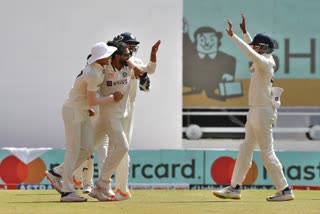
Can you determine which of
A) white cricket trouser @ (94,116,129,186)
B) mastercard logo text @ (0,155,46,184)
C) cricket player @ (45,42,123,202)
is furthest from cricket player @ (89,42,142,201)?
mastercard logo text @ (0,155,46,184)

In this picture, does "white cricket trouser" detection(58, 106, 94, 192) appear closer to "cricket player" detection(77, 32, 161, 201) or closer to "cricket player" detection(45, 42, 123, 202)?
"cricket player" detection(45, 42, 123, 202)

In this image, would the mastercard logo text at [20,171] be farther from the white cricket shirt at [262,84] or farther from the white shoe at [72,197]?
the white cricket shirt at [262,84]

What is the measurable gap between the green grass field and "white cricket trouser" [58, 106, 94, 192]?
1.03ft

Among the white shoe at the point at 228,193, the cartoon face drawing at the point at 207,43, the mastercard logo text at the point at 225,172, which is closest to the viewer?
the white shoe at the point at 228,193

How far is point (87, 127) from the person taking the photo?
11.9 metres

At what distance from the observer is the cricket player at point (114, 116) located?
11969 millimetres

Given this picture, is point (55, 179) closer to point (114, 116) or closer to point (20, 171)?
point (114, 116)

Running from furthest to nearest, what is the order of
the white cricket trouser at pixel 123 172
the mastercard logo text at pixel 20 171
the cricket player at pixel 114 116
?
the mastercard logo text at pixel 20 171 → the white cricket trouser at pixel 123 172 → the cricket player at pixel 114 116

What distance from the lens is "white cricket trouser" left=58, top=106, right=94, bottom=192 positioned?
11.9m

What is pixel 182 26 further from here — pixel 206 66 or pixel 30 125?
pixel 30 125

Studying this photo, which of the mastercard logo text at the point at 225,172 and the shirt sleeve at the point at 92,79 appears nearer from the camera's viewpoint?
the shirt sleeve at the point at 92,79

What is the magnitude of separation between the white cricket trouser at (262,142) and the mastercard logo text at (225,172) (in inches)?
217

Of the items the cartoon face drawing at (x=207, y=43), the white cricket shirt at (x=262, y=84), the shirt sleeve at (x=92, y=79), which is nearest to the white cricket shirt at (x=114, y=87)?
the shirt sleeve at (x=92, y=79)

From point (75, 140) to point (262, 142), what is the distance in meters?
2.05
